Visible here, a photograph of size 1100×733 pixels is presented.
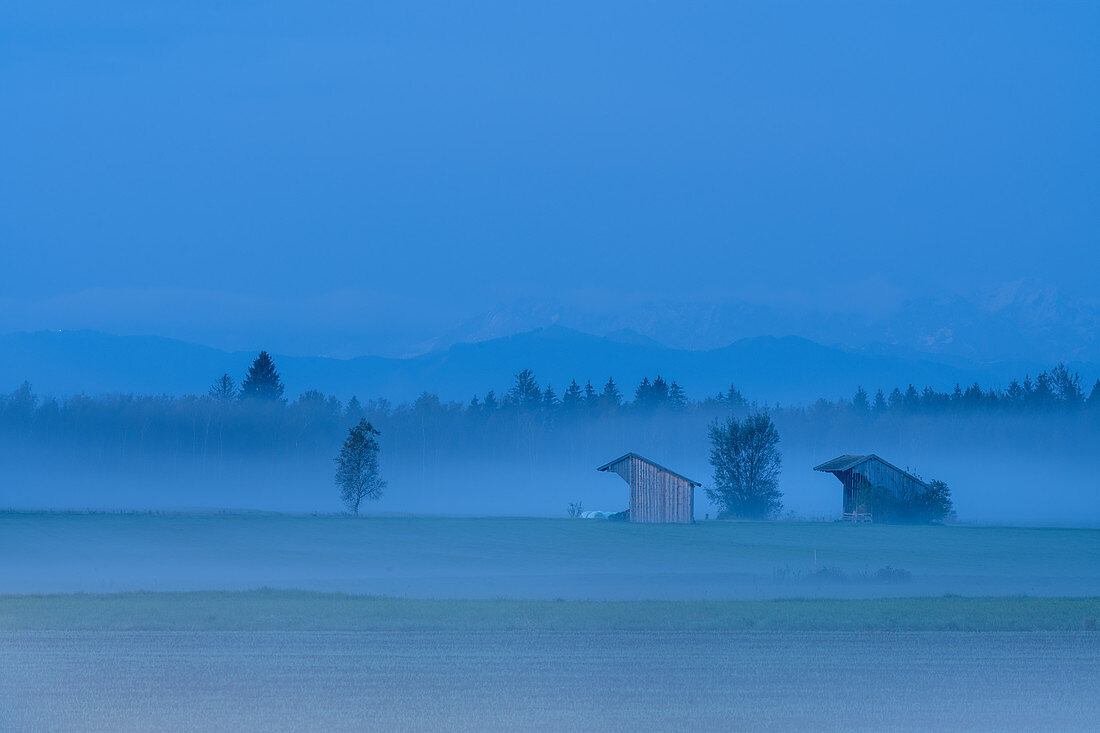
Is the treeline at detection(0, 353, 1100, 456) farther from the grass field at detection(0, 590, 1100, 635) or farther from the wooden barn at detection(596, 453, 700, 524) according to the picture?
the grass field at detection(0, 590, 1100, 635)

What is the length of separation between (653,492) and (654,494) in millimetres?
143

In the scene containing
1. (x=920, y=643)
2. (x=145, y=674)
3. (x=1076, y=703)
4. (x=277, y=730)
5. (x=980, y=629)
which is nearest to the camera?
(x=277, y=730)

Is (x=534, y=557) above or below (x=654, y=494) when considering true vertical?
below

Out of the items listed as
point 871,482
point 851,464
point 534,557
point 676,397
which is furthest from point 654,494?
point 676,397

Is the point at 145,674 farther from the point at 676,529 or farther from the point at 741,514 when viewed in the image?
the point at 741,514

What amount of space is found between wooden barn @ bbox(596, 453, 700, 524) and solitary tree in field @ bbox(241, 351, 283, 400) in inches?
3264

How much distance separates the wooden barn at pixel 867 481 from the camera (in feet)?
279

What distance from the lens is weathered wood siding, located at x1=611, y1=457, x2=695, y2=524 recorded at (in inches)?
3201

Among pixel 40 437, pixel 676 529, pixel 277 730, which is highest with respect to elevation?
pixel 40 437

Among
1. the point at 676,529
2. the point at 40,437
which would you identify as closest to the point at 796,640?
the point at 676,529

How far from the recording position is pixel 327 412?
176875mm

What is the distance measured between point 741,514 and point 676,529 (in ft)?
70.0

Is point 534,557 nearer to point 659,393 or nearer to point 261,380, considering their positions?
point 261,380

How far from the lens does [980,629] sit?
27609 mm
